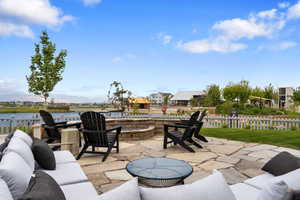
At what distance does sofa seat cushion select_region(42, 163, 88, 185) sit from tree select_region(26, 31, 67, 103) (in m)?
8.03

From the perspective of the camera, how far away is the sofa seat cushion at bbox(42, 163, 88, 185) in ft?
6.66

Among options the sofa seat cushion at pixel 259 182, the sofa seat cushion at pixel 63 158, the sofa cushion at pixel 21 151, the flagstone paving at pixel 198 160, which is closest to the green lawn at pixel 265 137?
the flagstone paving at pixel 198 160

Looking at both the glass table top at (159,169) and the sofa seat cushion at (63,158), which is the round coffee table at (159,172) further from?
the sofa seat cushion at (63,158)

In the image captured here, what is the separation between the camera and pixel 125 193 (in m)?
1.07

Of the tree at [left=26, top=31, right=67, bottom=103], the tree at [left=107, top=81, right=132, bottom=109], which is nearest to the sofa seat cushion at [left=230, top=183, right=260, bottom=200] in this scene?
the tree at [left=26, top=31, right=67, bottom=103]

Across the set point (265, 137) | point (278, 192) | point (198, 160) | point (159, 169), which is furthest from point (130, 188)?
point (265, 137)

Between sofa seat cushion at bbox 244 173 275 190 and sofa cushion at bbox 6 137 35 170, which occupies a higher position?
sofa cushion at bbox 6 137 35 170

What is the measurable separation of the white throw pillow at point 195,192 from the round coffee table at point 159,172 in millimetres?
964

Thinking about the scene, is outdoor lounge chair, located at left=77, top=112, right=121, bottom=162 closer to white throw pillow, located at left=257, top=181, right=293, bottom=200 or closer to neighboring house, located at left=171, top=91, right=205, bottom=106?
white throw pillow, located at left=257, top=181, right=293, bottom=200

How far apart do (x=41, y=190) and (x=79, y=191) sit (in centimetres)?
73

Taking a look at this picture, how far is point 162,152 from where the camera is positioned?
15.4ft

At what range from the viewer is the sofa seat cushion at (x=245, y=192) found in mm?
1746

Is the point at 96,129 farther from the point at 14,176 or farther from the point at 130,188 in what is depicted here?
the point at 130,188

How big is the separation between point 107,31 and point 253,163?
29.2 ft
